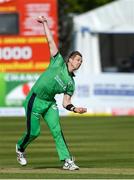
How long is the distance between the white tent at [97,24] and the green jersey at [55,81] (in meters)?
17.4

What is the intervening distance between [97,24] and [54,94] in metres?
→ 17.8

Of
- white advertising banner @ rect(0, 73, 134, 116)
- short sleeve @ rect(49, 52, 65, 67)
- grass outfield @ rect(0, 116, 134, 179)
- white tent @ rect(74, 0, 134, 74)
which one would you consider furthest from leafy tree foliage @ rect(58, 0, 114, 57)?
short sleeve @ rect(49, 52, 65, 67)

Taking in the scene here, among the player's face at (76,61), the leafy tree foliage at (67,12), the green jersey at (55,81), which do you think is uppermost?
the player's face at (76,61)

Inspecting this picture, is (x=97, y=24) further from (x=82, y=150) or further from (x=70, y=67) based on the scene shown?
(x=70, y=67)

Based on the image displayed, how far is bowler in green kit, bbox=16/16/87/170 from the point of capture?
474 inches

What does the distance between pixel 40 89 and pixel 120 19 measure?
59.6 ft

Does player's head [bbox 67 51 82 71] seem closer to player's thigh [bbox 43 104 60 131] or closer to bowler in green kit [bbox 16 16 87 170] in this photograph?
bowler in green kit [bbox 16 16 87 170]

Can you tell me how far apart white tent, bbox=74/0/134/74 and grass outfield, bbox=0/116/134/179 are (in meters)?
6.11

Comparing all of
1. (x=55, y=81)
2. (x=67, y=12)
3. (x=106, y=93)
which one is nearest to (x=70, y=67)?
(x=55, y=81)

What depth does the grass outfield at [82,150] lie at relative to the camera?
38.9ft

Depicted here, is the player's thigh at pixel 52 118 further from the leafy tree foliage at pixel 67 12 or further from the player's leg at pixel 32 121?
the leafy tree foliage at pixel 67 12

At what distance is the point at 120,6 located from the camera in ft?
98.4

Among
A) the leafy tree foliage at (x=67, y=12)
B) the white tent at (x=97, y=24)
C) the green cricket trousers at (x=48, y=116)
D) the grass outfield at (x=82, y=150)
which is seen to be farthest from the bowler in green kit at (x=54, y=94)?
the leafy tree foliage at (x=67, y=12)

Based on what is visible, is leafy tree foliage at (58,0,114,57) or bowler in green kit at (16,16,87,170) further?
leafy tree foliage at (58,0,114,57)
